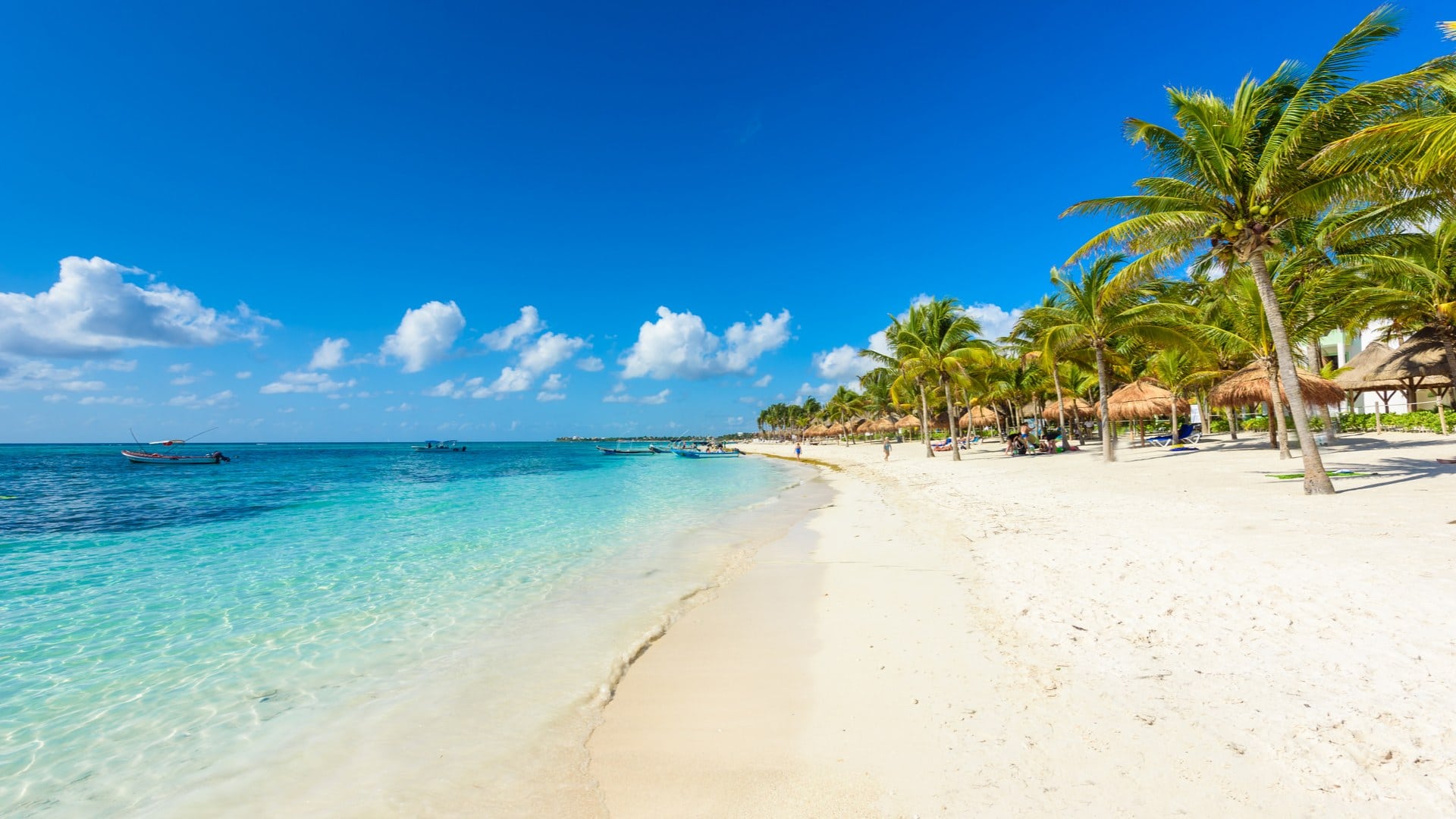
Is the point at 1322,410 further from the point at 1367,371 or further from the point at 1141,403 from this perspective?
the point at 1367,371

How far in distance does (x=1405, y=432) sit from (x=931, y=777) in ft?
110

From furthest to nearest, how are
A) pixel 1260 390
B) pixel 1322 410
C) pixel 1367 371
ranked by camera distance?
pixel 1367 371
pixel 1322 410
pixel 1260 390

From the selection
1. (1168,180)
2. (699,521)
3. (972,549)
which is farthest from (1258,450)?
(699,521)

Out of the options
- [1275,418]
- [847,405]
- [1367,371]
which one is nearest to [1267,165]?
[1275,418]

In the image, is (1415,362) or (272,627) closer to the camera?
(272,627)

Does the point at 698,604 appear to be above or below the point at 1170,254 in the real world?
below

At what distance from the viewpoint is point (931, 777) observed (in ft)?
9.53

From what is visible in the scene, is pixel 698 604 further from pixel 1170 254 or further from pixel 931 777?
pixel 1170 254

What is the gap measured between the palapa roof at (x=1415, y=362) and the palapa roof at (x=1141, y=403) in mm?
6446

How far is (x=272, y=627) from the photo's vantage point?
6.51m

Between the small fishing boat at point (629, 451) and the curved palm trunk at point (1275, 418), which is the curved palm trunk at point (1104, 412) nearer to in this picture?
the curved palm trunk at point (1275, 418)

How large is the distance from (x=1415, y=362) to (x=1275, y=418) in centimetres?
623

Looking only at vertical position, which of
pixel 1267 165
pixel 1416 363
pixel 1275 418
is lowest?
pixel 1275 418

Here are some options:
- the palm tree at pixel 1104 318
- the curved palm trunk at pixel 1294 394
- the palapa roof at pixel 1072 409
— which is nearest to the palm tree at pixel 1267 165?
the curved palm trunk at pixel 1294 394
